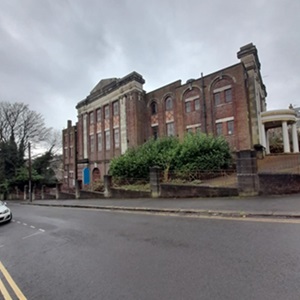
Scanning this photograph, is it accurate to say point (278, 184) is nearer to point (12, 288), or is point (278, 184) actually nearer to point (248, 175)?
point (248, 175)

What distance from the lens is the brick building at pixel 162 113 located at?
72.7 ft

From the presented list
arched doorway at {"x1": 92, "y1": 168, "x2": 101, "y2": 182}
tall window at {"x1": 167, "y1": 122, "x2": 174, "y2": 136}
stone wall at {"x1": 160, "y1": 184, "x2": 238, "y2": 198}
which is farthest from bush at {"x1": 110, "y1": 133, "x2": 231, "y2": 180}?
arched doorway at {"x1": 92, "y1": 168, "x2": 101, "y2": 182}

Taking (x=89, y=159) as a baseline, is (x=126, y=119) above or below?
above

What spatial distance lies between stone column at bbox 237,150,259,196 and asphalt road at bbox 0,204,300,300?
4.68m

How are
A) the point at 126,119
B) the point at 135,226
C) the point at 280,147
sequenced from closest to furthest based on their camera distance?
the point at 135,226
the point at 280,147
the point at 126,119

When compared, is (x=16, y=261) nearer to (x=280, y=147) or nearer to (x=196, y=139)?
(x=196, y=139)

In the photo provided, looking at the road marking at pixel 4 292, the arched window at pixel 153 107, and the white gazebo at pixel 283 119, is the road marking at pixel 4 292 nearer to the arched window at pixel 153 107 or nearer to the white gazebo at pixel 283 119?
the white gazebo at pixel 283 119

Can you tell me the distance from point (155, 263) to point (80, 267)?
155 centimetres

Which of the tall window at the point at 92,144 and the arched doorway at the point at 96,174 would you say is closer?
the arched doorway at the point at 96,174

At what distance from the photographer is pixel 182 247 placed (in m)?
5.32

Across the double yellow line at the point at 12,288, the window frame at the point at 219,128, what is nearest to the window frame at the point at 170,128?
the window frame at the point at 219,128

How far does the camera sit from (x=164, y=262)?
14.9 feet

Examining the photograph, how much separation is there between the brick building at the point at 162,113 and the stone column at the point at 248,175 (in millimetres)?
10267

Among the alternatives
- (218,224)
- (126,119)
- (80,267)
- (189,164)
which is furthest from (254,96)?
(80,267)
